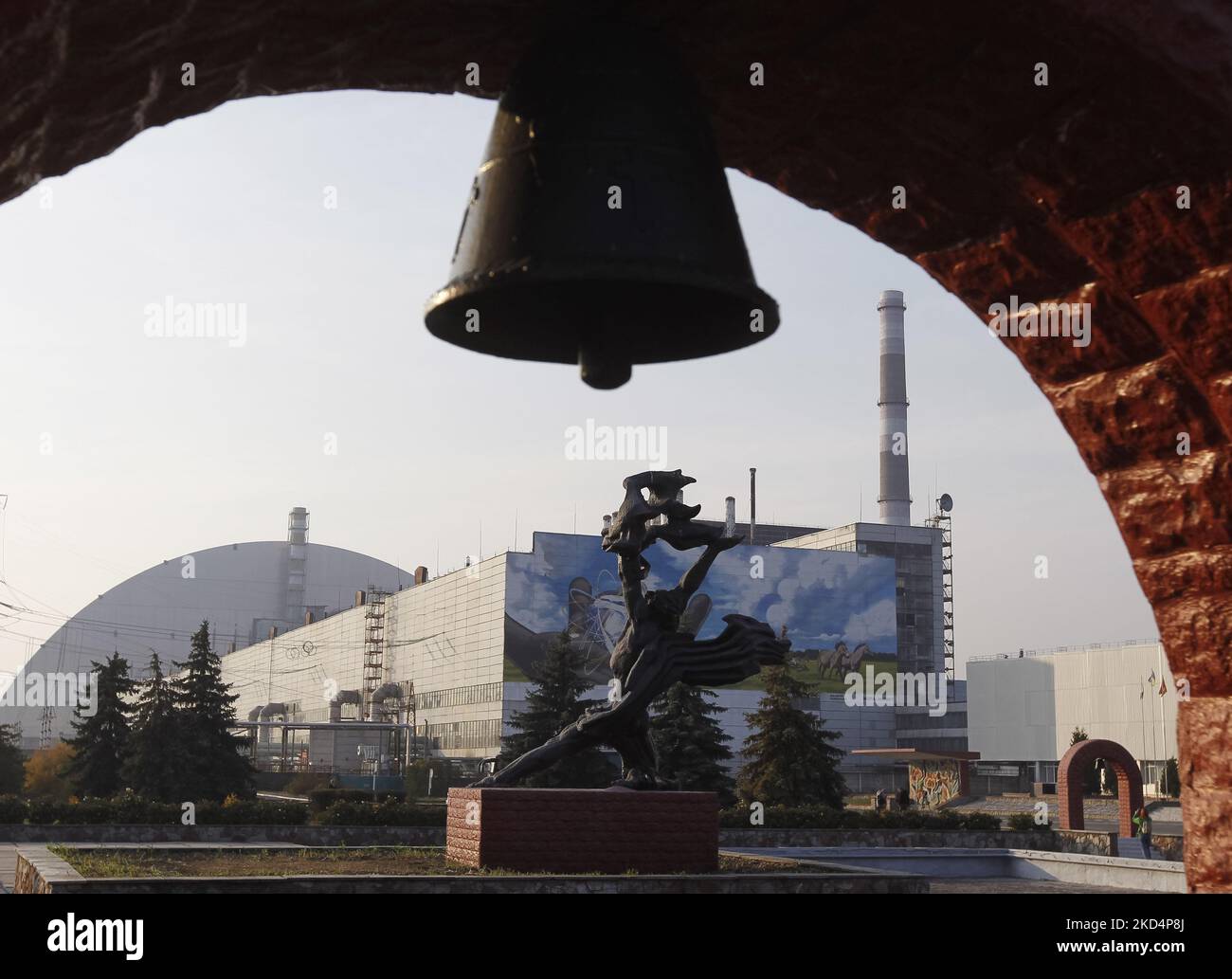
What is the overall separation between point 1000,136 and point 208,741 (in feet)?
107

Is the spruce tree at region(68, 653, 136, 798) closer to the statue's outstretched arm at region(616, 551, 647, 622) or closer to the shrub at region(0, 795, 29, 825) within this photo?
the shrub at region(0, 795, 29, 825)

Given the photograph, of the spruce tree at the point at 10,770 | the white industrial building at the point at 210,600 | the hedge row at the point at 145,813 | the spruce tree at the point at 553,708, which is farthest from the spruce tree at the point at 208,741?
the white industrial building at the point at 210,600

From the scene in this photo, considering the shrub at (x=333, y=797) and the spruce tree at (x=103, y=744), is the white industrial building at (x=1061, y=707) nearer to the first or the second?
the shrub at (x=333, y=797)

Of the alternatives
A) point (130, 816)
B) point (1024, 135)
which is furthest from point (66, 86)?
point (130, 816)

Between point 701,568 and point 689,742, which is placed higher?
point 701,568

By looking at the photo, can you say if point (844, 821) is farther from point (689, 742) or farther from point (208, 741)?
point (208, 741)

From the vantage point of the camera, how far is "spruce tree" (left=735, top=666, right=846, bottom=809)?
2817 cm

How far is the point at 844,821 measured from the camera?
22.2m

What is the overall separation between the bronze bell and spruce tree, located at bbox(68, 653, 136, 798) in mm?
33129

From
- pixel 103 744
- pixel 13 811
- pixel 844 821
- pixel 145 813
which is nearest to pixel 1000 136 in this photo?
pixel 844 821

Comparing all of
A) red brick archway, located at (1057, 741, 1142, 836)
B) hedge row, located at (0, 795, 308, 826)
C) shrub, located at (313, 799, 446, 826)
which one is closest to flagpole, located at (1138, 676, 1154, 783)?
red brick archway, located at (1057, 741, 1142, 836)

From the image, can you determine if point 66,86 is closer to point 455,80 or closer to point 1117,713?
point 455,80

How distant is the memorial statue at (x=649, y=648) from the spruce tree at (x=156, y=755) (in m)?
21.9

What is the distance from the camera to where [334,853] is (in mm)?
14047
